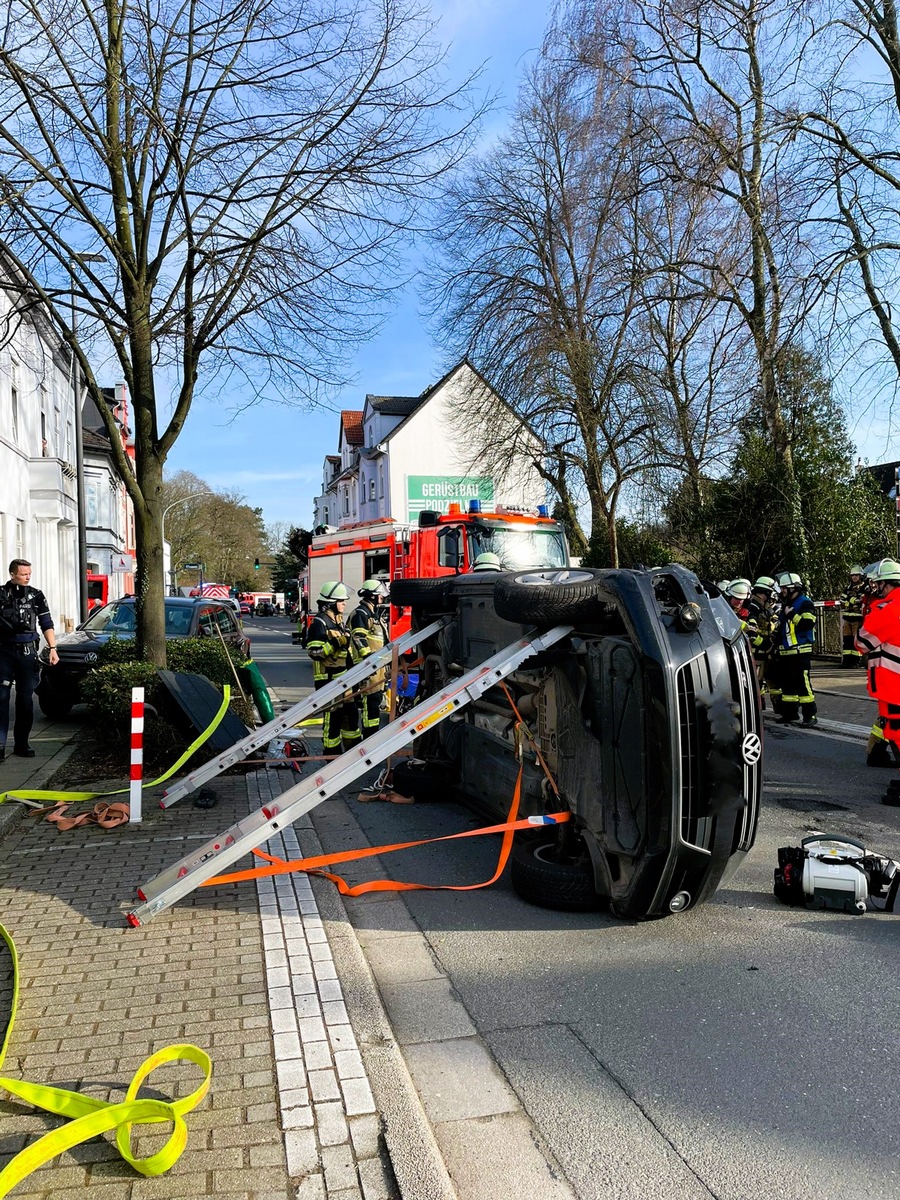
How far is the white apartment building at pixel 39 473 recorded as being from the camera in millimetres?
20469

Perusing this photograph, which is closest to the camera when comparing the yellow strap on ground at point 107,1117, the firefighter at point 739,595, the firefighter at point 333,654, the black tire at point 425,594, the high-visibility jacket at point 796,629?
the yellow strap on ground at point 107,1117

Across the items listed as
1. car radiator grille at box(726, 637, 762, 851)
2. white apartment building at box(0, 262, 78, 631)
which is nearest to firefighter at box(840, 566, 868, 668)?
car radiator grille at box(726, 637, 762, 851)

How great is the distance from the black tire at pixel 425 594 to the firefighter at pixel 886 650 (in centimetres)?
363

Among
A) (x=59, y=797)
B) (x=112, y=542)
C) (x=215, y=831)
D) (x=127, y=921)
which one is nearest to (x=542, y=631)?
(x=127, y=921)

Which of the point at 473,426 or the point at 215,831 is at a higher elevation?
the point at 473,426

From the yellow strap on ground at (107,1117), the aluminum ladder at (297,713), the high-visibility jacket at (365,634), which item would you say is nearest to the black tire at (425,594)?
the aluminum ladder at (297,713)

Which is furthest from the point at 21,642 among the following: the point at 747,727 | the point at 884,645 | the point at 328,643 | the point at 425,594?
the point at 884,645

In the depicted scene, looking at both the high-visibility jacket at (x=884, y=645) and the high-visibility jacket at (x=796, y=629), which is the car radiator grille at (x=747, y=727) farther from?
the high-visibility jacket at (x=796, y=629)

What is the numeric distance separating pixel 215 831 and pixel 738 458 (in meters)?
16.6

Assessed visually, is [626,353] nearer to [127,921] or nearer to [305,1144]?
[127,921]

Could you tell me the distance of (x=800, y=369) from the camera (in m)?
15.8

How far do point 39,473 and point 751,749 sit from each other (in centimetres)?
2349

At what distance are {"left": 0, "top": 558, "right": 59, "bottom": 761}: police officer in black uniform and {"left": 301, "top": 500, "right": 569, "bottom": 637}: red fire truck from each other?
13.0 ft

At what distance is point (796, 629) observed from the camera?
432 inches
